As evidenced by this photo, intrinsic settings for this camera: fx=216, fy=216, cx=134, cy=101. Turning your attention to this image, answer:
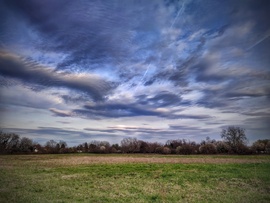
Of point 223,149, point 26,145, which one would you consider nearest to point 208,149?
point 223,149

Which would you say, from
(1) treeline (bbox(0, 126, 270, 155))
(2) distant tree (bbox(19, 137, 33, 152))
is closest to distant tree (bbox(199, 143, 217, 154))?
(1) treeline (bbox(0, 126, 270, 155))

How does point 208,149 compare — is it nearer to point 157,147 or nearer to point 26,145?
point 157,147

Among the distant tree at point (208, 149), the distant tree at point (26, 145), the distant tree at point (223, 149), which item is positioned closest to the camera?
the distant tree at point (223, 149)

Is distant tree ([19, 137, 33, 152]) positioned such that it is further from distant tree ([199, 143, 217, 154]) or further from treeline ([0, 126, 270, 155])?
distant tree ([199, 143, 217, 154])

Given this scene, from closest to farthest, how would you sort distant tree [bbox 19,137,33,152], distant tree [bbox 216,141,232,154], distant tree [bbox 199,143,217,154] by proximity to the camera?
distant tree [bbox 216,141,232,154], distant tree [bbox 199,143,217,154], distant tree [bbox 19,137,33,152]

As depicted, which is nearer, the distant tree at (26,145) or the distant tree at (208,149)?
the distant tree at (208,149)

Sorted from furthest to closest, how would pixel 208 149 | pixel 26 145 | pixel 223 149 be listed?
pixel 26 145 → pixel 208 149 → pixel 223 149

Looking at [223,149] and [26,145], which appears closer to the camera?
[223,149]

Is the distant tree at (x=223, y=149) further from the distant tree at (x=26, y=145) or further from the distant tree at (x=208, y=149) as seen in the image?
the distant tree at (x=26, y=145)

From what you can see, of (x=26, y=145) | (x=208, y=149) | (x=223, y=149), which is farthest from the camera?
(x=26, y=145)

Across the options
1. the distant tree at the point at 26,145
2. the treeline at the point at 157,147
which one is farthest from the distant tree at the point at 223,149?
the distant tree at the point at 26,145

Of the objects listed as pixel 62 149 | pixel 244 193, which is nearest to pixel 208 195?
pixel 244 193

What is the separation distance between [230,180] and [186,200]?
323 inches

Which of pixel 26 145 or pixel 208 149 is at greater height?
pixel 26 145
